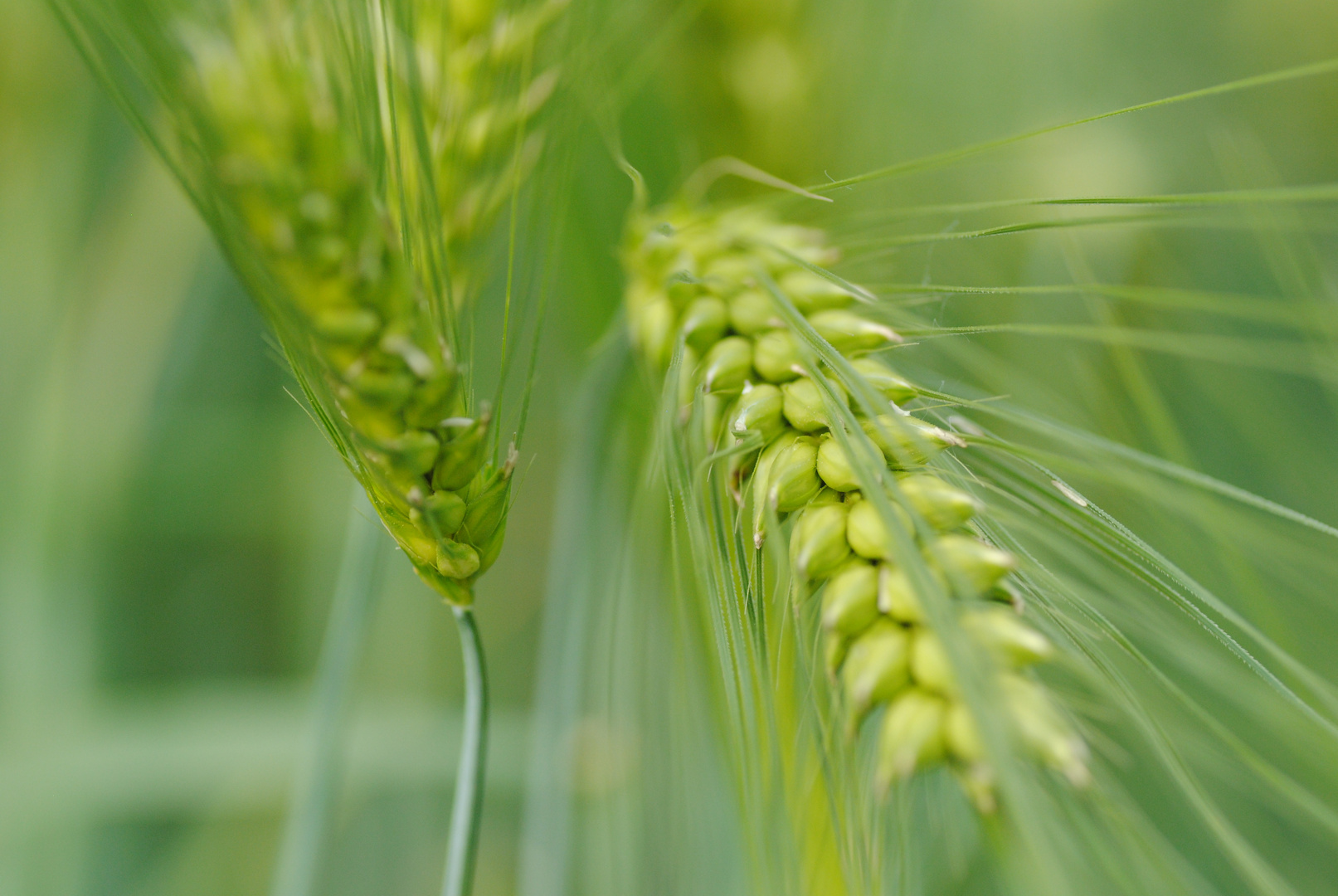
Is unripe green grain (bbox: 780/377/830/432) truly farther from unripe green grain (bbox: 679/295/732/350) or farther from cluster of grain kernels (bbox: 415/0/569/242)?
cluster of grain kernels (bbox: 415/0/569/242)

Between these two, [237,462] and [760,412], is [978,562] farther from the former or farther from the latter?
[237,462]

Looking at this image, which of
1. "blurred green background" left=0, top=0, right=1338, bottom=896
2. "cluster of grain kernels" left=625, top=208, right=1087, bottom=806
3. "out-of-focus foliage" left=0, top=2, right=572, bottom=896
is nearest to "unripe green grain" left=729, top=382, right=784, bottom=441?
"cluster of grain kernels" left=625, top=208, right=1087, bottom=806

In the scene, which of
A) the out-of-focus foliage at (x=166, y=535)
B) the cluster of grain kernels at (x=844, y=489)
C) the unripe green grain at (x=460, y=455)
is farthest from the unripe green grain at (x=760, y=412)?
the out-of-focus foliage at (x=166, y=535)

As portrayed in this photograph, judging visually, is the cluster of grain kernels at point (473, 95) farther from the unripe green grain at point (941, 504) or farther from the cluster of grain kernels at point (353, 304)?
the unripe green grain at point (941, 504)

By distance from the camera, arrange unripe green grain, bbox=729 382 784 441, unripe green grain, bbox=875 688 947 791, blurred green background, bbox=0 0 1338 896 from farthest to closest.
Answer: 1. blurred green background, bbox=0 0 1338 896
2. unripe green grain, bbox=729 382 784 441
3. unripe green grain, bbox=875 688 947 791

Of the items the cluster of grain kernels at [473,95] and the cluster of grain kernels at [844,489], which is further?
the cluster of grain kernels at [473,95]

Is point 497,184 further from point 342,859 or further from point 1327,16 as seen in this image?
point 1327,16

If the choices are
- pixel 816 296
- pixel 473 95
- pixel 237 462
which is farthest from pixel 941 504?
pixel 237 462
